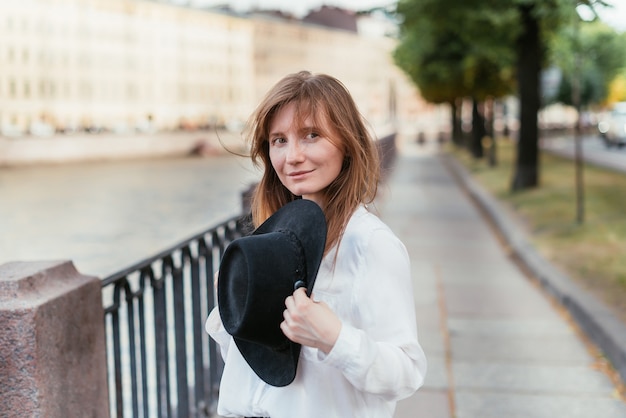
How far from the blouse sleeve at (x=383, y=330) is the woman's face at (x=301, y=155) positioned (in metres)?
0.20

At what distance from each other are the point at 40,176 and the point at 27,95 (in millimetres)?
39986

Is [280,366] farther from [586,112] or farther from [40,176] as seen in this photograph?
[586,112]

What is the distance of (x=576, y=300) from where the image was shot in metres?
7.52

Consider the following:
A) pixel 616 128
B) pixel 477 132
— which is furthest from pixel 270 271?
pixel 616 128

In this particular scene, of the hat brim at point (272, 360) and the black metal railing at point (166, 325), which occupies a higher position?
the hat brim at point (272, 360)

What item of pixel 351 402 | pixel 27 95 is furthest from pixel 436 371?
pixel 27 95

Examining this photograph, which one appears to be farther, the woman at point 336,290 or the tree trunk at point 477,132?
the tree trunk at point 477,132

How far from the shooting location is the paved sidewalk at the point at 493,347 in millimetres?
5184

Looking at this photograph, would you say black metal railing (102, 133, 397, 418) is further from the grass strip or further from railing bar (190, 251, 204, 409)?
the grass strip

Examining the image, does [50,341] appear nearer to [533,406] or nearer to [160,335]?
[160,335]

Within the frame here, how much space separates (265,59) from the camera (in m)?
124

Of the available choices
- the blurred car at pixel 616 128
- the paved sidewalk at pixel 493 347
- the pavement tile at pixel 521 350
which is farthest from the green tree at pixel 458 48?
the pavement tile at pixel 521 350

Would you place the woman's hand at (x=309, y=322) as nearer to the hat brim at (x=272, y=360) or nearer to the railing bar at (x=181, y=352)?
the hat brim at (x=272, y=360)

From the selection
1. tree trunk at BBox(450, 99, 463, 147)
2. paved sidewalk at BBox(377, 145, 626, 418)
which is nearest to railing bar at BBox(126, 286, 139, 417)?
paved sidewalk at BBox(377, 145, 626, 418)
